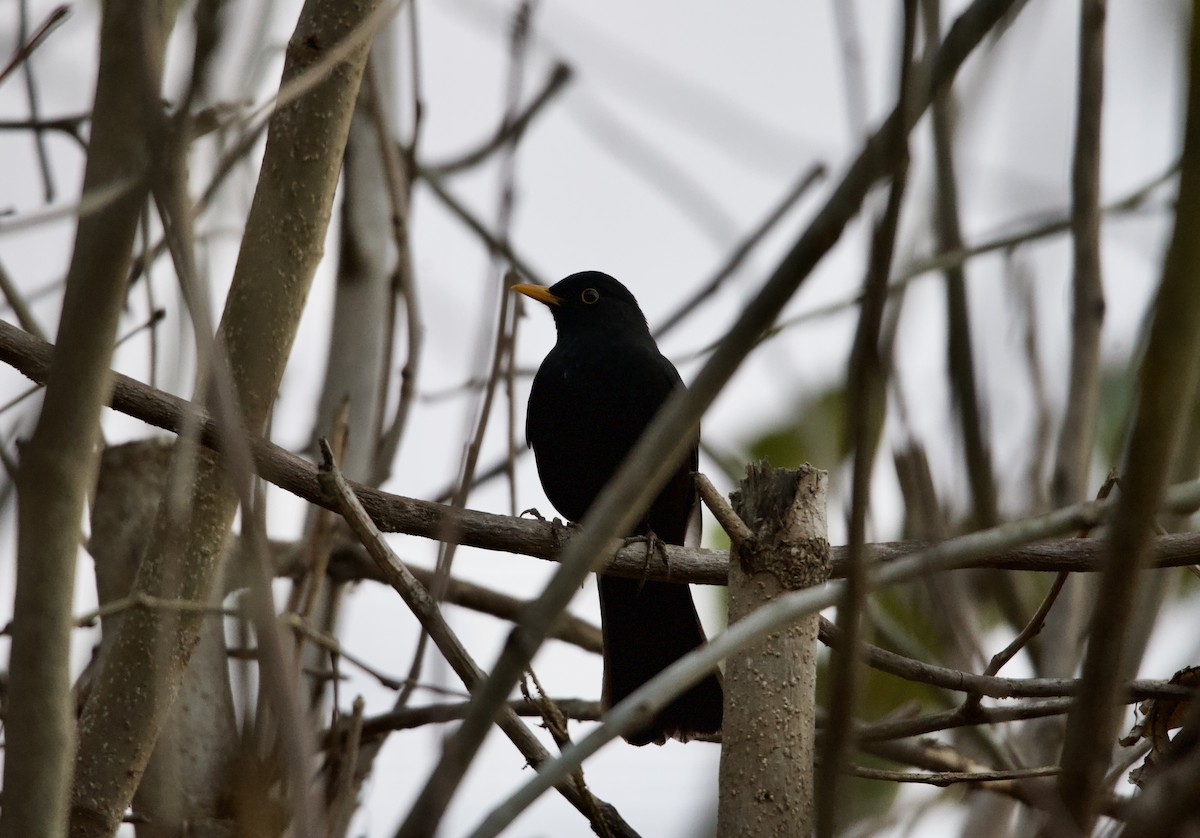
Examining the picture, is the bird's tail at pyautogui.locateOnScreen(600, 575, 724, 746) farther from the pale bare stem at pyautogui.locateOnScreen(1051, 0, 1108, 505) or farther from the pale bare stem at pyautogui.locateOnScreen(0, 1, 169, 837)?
the pale bare stem at pyautogui.locateOnScreen(0, 1, 169, 837)

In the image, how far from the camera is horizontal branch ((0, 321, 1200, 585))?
2764 millimetres

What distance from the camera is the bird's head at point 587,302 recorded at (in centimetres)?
604

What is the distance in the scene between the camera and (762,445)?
6.84 meters

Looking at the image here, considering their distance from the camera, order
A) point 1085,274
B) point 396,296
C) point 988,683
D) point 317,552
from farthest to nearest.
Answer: point 396,296 < point 317,552 < point 1085,274 < point 988,683

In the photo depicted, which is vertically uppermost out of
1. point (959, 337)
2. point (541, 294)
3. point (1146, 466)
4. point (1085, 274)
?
point (541, 294)

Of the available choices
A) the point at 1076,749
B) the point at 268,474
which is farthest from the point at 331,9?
the point at 1076,749

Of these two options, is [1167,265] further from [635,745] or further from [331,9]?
[635,745]

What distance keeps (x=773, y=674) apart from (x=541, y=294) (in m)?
3.62

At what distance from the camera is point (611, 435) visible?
536cm

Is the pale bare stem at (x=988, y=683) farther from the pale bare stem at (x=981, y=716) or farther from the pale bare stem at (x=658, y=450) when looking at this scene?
the pale bare stem at (x=658, y=450)

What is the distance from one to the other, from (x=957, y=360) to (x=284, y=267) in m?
1.72

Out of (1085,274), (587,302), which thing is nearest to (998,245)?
(1085,274)

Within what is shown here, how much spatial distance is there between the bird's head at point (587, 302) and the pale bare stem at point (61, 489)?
4.22 m

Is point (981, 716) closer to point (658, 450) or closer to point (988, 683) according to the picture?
point (988, 683)
